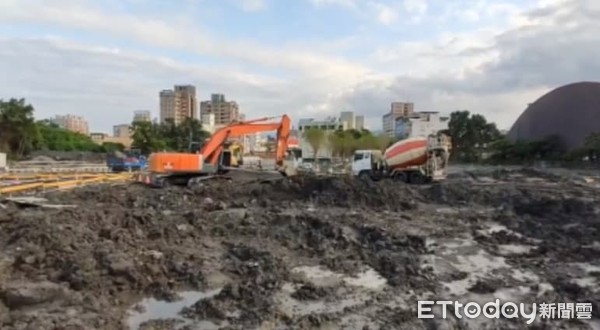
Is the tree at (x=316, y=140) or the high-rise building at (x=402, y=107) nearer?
the tree at (x=316, y=140)

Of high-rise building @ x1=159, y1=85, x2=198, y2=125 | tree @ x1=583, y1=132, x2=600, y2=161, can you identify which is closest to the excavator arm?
tree @ x1=583, y1=132, x2=600, y2=161

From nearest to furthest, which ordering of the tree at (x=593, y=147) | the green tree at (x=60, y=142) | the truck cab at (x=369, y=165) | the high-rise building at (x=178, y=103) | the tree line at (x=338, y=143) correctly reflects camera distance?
the truck cab at (x=369, y=165)
the tree at (x=593, y=147)
the tree line at (x=338, y=143)
the green tree at (x=60, y=142)
the high-rise building at (x=178, y=103)

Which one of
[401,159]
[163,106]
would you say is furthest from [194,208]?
[163,106]

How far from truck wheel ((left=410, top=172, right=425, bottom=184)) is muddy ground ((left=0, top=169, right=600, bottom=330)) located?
11403mm

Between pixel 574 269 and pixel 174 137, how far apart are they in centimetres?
6792

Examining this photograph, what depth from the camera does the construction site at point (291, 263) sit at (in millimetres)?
6520

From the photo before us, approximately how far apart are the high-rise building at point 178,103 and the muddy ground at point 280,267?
366 ft

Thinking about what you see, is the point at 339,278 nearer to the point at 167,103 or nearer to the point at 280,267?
the point at 280,267

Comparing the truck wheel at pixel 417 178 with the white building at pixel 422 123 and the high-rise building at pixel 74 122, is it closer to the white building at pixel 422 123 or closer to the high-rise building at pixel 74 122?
the white building at pixel 422 123

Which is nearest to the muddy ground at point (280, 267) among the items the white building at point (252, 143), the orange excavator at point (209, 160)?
the orange excavator at point (209, 160)

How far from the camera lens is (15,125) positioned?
56875mm

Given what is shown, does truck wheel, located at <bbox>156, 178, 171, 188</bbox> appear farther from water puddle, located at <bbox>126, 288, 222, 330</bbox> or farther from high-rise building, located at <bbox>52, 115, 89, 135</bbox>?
high-rise building, located at <bbox>52, 115, 89, 135</bbox>

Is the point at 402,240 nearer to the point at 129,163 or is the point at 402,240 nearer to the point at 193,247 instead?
the point at 193,247

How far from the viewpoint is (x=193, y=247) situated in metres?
10.0
